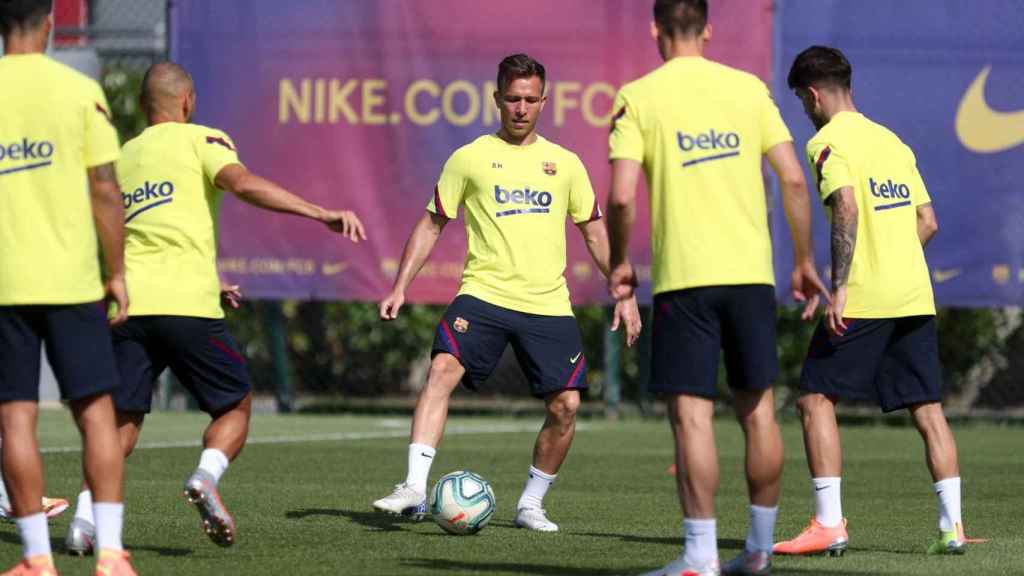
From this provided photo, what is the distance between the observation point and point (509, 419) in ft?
61.2

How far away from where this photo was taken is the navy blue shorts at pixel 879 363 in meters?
8.13

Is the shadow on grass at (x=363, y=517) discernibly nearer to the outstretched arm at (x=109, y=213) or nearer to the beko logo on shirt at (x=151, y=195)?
the beko logo on shirt at (x=151, y=195)

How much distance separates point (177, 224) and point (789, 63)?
10.2 metres

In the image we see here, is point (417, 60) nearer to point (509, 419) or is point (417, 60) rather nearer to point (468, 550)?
point (509, 419)

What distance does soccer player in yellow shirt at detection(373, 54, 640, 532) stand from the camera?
30.6ft

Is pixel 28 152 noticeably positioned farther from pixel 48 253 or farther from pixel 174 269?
pixel 174 269

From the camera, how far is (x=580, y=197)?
9.54 metres

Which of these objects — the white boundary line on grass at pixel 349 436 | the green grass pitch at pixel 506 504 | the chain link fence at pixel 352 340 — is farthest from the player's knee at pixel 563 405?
the chain link fence at pixel 352 340

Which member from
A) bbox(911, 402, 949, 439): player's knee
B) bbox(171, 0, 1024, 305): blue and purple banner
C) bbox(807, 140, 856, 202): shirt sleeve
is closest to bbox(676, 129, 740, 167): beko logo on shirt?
bbox(807, 140, 856, 202): shirt sleeve

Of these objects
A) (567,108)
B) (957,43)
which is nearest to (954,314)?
(957,43)

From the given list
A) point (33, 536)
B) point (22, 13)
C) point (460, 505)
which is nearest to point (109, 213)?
point (22, 13)

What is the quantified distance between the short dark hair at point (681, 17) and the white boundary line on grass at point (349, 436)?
24.8 ft

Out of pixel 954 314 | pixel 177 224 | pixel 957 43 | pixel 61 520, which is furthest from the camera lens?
pixel 954 314

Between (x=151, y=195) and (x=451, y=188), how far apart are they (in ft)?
6.88
